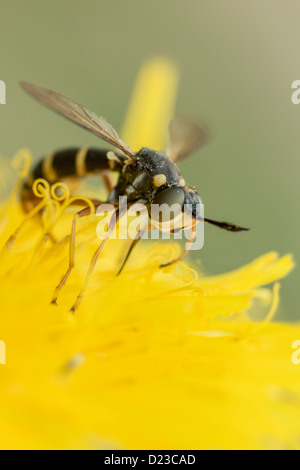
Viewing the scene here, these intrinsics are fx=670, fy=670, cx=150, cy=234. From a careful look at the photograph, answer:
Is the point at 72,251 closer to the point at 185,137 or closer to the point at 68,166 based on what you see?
the point at 68,166

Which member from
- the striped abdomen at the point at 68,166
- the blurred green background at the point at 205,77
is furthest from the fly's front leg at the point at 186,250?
the blurred green background at the point at 205,77

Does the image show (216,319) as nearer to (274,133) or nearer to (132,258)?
(132,258)

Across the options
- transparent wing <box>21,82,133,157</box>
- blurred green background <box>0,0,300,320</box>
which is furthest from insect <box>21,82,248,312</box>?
blurred green background <box>0,0,300,320</box>

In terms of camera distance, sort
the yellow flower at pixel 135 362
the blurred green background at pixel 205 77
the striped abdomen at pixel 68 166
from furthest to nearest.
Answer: the blurred green background at pixel 205 77 < the striped abdomen at pixel 68 166 < the yellow flower at pixel 135 362

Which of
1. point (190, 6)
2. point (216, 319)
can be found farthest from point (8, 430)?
point (190, 6)

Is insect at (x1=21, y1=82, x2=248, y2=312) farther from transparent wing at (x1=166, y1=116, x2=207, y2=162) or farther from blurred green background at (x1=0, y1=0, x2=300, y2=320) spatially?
blurred green background at (x1=0, y1=0, x2=300, y2=320)

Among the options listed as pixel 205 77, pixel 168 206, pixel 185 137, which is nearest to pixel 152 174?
pixel 168 206

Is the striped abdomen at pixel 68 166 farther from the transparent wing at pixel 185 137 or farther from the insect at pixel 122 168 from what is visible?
the transparent wing at pixel 185 137
